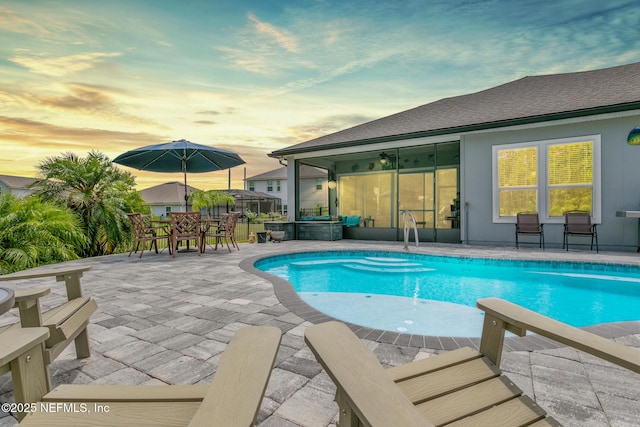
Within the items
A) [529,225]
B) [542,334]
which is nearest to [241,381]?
[542,334]

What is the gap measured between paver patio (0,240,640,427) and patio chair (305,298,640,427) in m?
0.60

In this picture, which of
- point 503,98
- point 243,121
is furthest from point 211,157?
point 503,98

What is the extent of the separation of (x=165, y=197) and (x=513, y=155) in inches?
1277

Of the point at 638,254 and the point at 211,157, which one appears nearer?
the point at 638,254

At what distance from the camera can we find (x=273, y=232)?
32.6 feet

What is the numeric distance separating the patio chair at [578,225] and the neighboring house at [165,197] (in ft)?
96.2

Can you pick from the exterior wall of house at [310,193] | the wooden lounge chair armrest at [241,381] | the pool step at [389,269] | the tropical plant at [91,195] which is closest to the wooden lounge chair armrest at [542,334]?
the wooden lounge chair armrest at [241,381]

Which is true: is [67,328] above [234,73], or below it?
below

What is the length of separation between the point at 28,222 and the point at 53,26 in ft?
13.0

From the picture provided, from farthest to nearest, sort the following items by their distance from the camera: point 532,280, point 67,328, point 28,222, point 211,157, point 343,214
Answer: point 343,214, point 211,157, point 28,222, point 532,280, point 67,328

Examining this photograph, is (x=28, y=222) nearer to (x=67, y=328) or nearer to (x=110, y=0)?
(x=110, y=0)

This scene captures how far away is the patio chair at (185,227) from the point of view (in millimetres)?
6781

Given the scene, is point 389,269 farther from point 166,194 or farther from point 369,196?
point 166,194

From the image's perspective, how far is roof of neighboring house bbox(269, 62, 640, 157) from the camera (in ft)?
23.4
